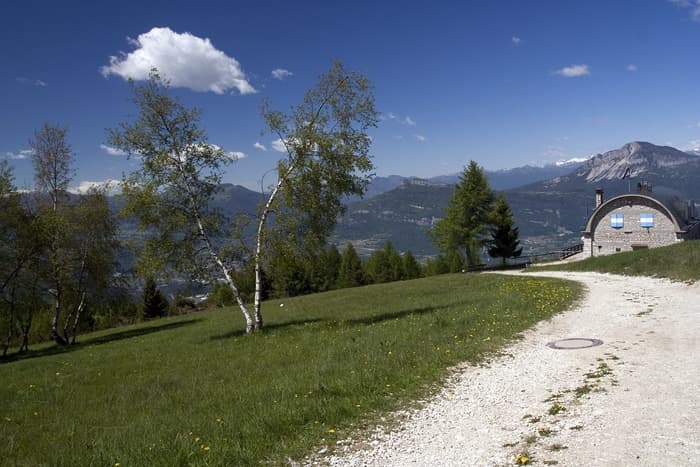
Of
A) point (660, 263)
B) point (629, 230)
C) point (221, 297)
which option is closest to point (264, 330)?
point (660, 263)

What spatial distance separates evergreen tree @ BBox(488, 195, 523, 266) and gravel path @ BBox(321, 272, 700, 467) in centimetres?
4664

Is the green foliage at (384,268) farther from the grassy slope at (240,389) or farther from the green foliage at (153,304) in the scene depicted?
the grassy slope at (240,389)

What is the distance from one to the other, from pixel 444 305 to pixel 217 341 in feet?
38.9

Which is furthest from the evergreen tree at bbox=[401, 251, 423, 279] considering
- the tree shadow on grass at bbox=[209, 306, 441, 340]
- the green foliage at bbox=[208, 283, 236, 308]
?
the tree shadow on grass at bbox=[209, 306, 441, 340]

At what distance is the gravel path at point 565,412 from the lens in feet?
22.2

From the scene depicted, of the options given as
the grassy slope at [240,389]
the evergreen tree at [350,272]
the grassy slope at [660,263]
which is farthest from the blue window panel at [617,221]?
the evergreen tree at [350,272]

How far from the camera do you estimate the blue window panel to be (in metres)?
57.8

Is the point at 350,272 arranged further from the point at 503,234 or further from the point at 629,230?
the point at 629,230

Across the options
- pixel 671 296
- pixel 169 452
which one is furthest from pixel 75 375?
pixel 671 296

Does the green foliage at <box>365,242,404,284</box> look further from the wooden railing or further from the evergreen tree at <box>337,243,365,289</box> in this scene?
the wooden railing

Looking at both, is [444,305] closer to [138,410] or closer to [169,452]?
[138,410]

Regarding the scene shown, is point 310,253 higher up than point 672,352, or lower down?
higher up

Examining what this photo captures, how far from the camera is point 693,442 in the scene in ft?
21.9

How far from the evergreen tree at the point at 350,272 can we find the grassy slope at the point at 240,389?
66.1 metres
